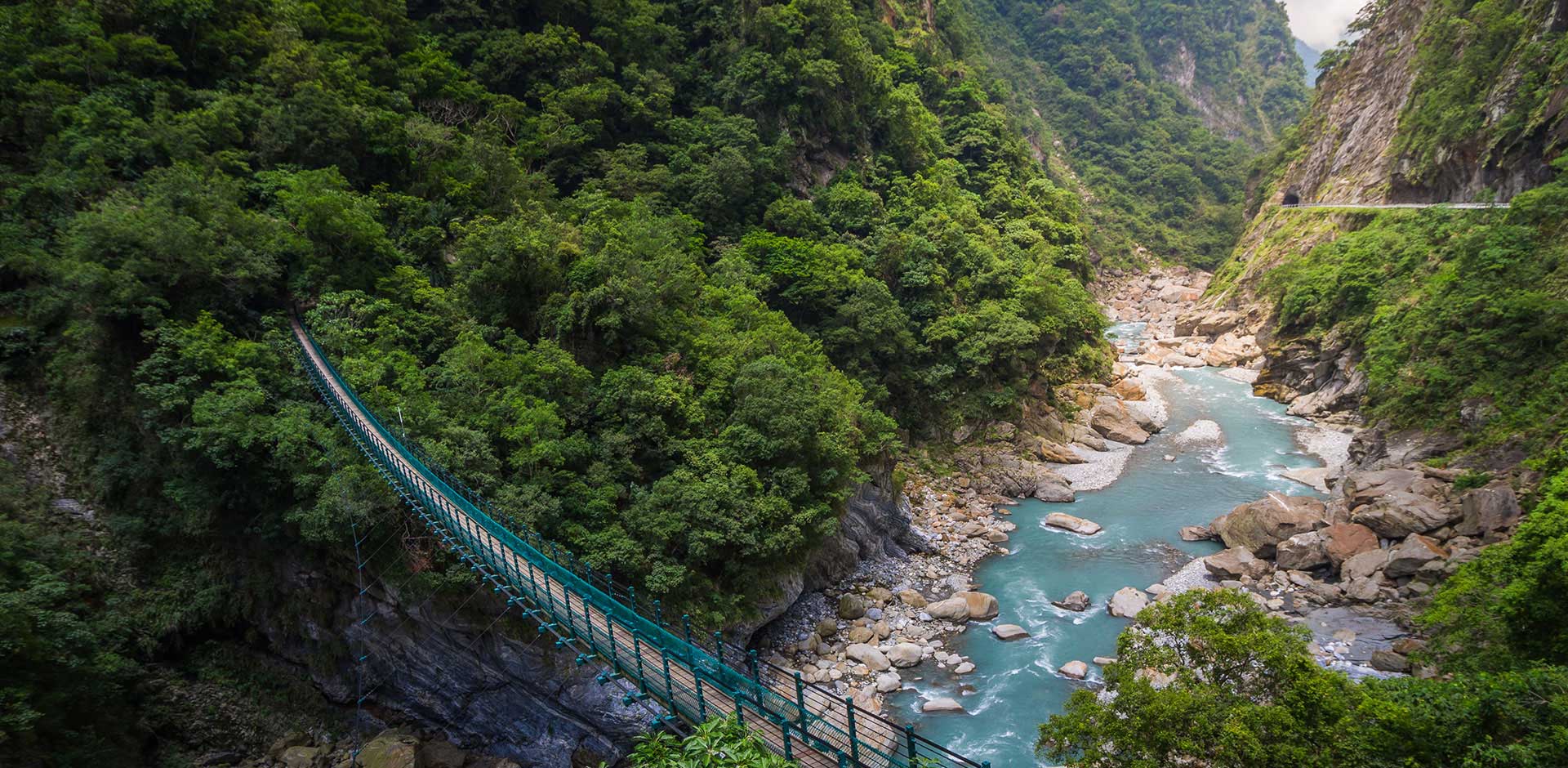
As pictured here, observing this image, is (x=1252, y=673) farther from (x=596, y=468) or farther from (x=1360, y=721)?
(x=596, y=468)

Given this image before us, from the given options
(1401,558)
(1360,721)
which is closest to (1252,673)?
(1360,721)

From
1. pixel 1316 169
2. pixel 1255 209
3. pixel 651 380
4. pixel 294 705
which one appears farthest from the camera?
pixel 1255 209

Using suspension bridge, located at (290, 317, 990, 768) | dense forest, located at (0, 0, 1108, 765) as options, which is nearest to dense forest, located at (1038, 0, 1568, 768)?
suspension bridge, located at (290, 317, 990, 768)

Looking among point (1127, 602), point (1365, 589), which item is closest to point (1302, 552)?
point (1365, 589)

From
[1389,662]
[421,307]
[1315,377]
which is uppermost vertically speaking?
[421,307]

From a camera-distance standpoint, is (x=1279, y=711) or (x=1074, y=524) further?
(x=1074, y=524)

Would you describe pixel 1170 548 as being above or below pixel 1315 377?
below

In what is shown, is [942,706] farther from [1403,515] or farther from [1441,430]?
[1441,430]
